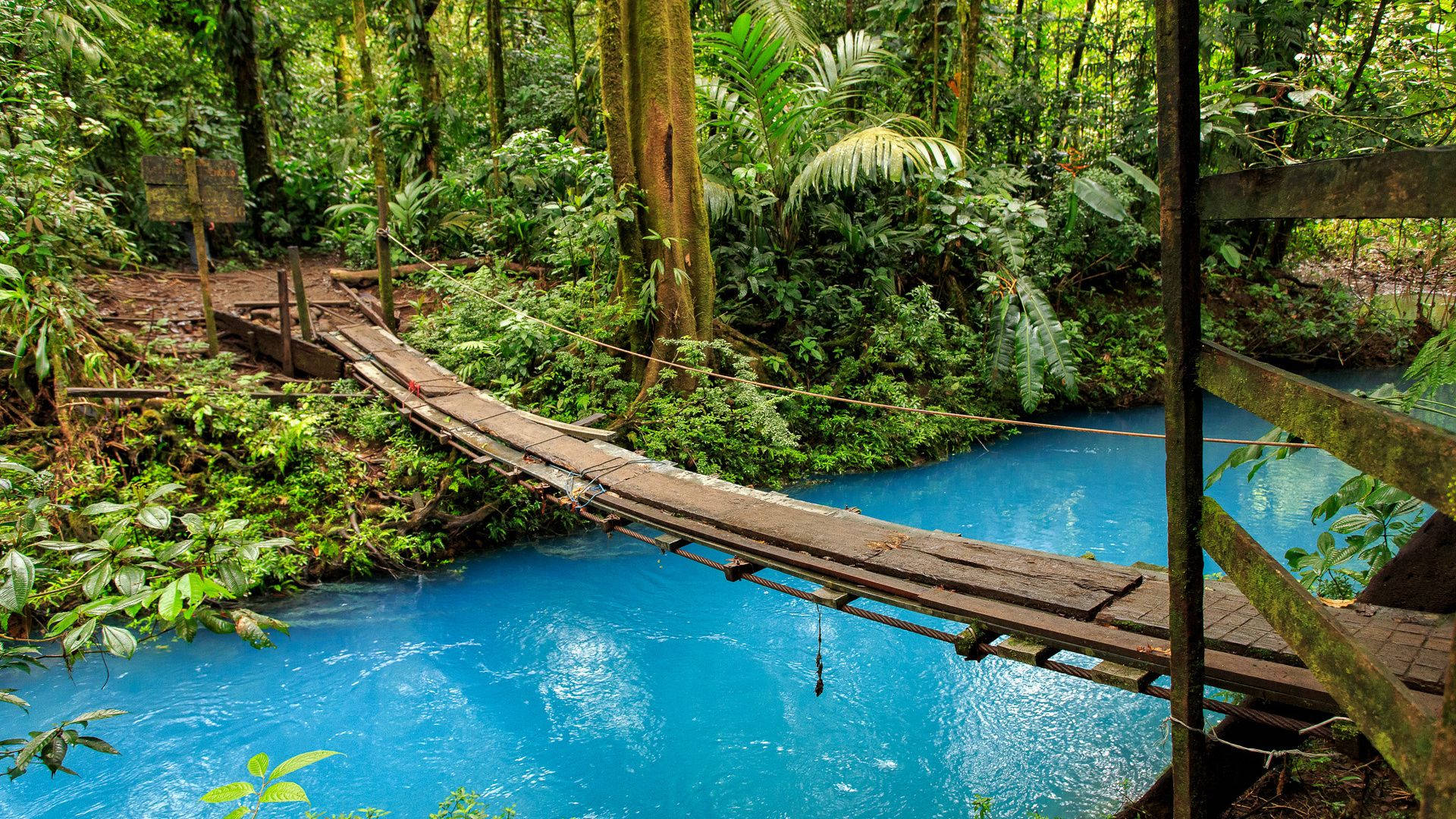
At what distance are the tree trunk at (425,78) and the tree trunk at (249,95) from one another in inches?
73.5

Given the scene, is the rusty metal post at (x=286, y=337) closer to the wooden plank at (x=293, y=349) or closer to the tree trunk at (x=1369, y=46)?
the wooden plank at (x=293, y=349)

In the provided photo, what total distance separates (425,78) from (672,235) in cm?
469

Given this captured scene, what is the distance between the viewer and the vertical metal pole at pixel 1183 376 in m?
1.63

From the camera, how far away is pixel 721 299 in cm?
808

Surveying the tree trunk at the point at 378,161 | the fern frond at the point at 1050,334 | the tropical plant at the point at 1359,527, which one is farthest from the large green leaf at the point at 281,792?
the fern frond at the point at 1050,334

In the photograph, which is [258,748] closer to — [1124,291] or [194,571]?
[194,571]

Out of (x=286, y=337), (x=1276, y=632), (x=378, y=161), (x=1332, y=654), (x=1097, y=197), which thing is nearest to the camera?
(x=1332, y=654)

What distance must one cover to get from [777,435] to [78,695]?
454cm

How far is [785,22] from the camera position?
8.51 m

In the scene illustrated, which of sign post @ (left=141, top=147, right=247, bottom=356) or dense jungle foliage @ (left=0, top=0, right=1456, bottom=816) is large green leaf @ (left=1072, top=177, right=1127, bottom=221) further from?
sign post @ (left=141, top=147, right=247, bottom=356)

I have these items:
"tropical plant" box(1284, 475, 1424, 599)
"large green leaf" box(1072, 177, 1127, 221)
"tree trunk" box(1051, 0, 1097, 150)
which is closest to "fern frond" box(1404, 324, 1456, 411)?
"tropical plant" box(1284, 475, 1424, 599)

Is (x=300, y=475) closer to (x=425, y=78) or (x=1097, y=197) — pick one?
(x=425, y=78)

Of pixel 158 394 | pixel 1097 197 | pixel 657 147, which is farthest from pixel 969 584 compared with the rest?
pixel 1097 197

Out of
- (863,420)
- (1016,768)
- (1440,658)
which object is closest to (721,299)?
(863,420)
